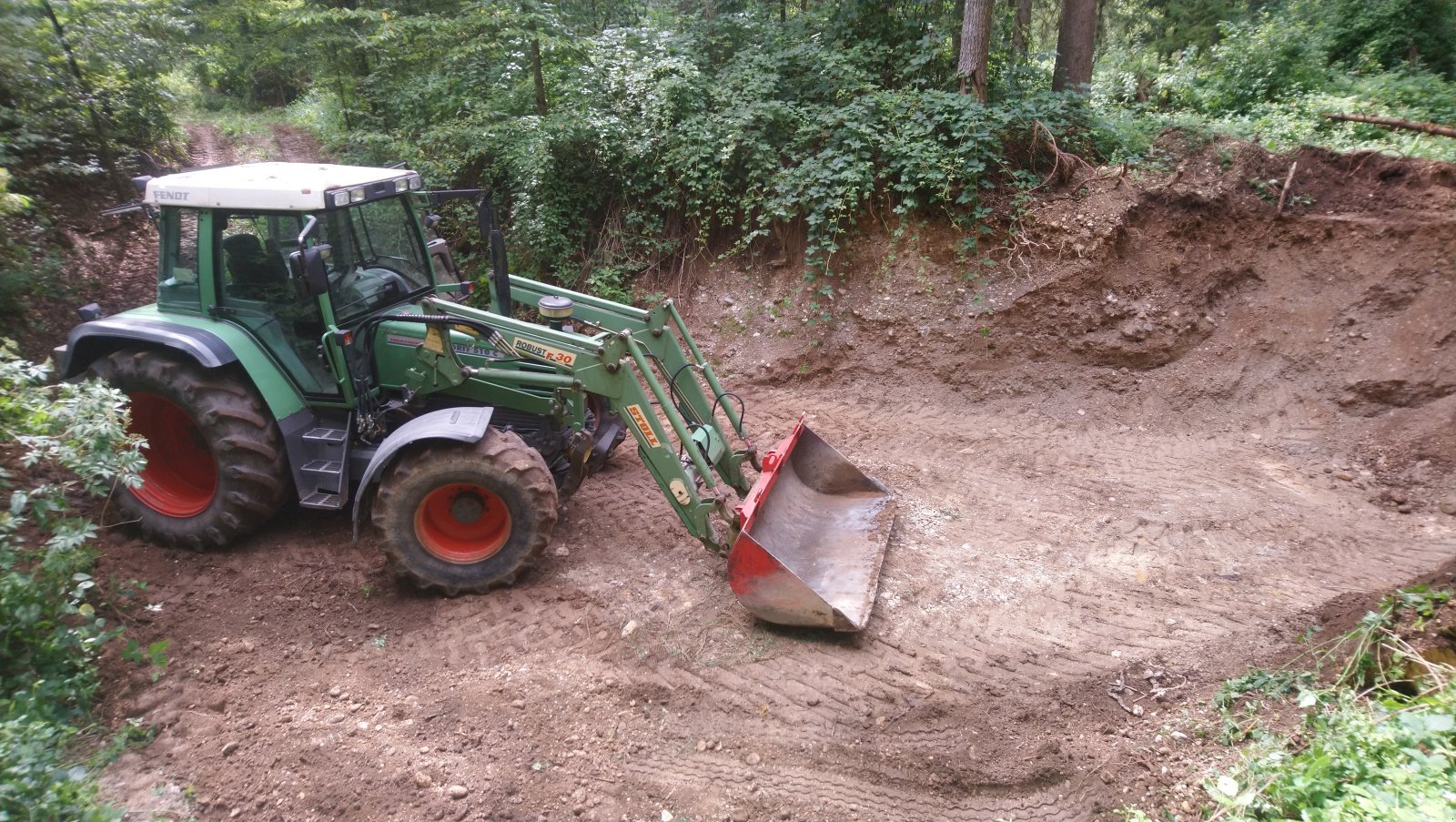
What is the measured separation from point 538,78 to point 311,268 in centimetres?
619

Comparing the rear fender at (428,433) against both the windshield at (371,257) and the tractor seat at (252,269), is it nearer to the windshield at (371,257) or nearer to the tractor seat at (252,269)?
the windshield at (371,257)

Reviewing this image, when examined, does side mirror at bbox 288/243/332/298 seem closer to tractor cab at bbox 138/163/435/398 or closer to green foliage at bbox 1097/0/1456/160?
tractor cab at bbox 138/163/435/398

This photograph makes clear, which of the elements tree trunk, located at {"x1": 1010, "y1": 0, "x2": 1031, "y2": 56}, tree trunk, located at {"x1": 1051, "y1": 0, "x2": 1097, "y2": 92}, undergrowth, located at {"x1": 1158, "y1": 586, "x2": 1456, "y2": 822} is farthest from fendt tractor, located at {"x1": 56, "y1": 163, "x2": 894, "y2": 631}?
tree trunk, located at {"x1": 1010, "y1": 0, "x2": 1031, "y2": 56}

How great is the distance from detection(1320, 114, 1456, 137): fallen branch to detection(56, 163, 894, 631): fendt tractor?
634 cm

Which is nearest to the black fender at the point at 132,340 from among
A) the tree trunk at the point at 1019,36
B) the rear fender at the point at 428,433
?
the rear fender at the point at 428,433

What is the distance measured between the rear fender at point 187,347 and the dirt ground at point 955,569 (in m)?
0.99

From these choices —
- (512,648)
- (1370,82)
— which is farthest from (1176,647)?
Result: (1370,82)

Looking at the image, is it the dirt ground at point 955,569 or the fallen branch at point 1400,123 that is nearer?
the dirt ground at point 955,569

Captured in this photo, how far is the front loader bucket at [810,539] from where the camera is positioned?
13.6 ft

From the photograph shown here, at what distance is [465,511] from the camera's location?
4.67 metres

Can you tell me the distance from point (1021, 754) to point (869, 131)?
5946 millimetres

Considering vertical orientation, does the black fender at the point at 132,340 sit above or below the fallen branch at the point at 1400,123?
below

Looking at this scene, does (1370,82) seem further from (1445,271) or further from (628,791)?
(628,791)

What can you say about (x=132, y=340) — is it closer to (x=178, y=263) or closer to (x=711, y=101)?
(x=178, y=263)
